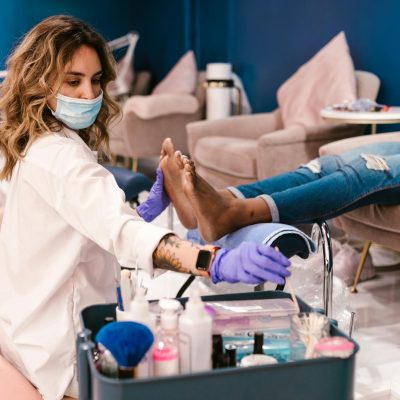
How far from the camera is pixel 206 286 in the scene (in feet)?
9.27

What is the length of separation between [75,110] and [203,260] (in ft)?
1.79

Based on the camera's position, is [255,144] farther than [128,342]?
Yes

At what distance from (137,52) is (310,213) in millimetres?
5525

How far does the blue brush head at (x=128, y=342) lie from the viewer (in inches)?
35.9

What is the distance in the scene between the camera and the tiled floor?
204cm

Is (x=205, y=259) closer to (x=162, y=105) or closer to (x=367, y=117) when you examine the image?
(x=367, y=117)

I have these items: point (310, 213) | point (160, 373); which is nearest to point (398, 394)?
point (310, 213)

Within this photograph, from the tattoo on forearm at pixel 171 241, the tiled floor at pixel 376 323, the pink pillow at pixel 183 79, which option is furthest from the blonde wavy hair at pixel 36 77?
the pink pillow at pixel 183 79

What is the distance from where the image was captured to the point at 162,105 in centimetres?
526

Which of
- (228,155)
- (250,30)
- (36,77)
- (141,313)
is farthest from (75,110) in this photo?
(250,30)

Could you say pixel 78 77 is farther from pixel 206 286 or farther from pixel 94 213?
pixel 206 286

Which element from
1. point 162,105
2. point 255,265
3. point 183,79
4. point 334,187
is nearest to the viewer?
point 255,265

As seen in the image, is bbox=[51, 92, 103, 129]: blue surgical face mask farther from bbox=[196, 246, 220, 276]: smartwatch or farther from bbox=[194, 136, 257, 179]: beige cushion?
bbox=[194, 136, 257, 179]: beige cushion

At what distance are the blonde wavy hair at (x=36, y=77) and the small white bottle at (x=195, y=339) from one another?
579 millimetres
